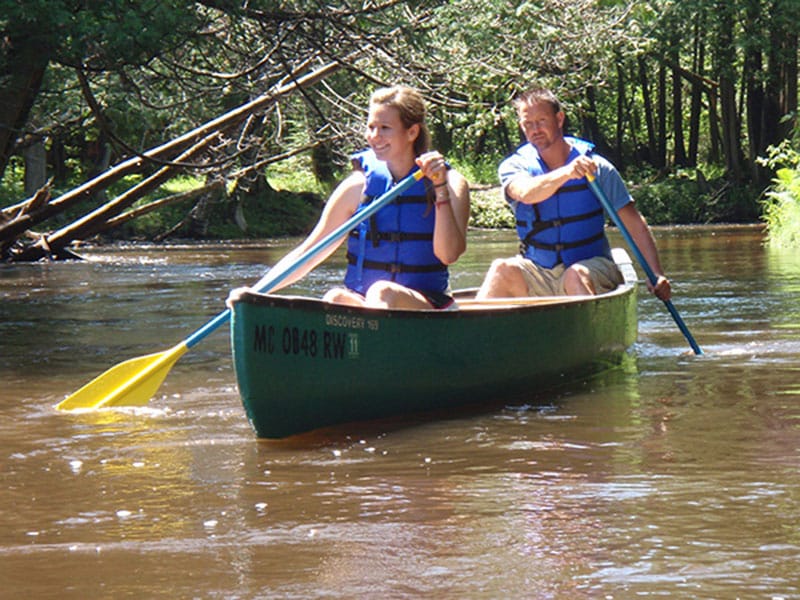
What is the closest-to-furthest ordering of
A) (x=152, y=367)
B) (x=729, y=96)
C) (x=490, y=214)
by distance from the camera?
1. (x=152, y=367)
2. (x=490, y=214)
3. (x=729, y=96)

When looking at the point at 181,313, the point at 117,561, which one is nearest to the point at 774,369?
the point at 117,561

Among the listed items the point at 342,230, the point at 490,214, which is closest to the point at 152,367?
the point at 342,230

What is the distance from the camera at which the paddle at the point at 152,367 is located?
17.6 ft

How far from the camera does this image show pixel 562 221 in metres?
6.87

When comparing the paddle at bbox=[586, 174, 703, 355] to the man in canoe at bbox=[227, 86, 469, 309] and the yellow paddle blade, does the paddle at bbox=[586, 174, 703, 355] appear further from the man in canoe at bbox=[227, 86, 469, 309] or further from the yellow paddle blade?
the yellow paddle blade

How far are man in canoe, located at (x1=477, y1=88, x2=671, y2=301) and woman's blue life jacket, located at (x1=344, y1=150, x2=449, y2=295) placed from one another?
112cm

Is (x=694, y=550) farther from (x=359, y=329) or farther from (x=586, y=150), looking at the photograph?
(x=586, y=150)

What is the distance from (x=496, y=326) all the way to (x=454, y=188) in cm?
71

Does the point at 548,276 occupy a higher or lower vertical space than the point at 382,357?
higher

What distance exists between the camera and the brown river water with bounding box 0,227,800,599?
3170 millimetres

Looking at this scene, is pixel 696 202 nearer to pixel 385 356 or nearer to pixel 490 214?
pixel 490 214

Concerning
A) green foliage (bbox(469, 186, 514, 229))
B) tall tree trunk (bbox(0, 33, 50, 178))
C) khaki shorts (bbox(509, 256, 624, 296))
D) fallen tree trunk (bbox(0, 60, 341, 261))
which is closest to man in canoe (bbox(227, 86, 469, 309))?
khaki shorts (bbox(509, 256, 624, 296))

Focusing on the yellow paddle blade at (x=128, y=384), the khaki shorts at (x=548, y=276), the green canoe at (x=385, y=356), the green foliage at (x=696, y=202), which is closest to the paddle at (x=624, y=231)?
the khaki shorts at (x=548, y=276)

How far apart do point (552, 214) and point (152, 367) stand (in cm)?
220
